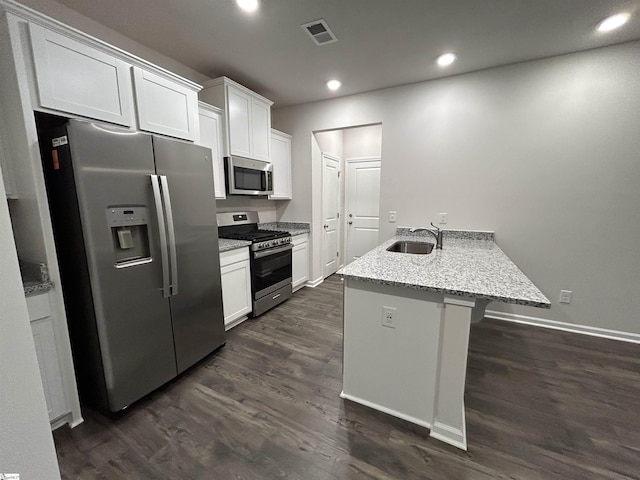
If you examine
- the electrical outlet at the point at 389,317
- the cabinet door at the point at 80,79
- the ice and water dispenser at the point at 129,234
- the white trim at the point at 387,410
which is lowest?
the white trim at the point at 387,410

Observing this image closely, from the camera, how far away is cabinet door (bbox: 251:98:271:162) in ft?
10.2

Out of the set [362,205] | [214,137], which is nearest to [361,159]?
[362,205]

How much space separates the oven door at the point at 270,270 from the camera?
2.89 m

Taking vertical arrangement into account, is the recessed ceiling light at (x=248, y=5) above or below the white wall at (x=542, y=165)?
above

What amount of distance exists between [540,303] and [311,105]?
3.57 m

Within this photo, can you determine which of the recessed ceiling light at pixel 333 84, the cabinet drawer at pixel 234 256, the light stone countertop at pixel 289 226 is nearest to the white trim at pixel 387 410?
the cabinet drawer at pixel 234 256

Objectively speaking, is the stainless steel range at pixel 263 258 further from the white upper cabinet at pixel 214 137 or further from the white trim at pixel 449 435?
the white trim at pixel 449 435

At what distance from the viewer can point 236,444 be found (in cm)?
145

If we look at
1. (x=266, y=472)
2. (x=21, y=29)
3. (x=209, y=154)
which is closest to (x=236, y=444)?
(x=266, y=472)

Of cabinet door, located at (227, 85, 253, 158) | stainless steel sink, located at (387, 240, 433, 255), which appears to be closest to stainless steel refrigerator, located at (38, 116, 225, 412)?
cabinet door, located at (227, 85, 253, 158)

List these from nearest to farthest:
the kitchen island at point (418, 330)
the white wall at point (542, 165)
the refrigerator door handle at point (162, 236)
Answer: the kitchen island at point (418, 330)
the refrigerator door handle at point (162, 236)
the white wall at point (542, 165)

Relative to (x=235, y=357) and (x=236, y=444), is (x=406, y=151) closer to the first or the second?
(x=235, y=357)

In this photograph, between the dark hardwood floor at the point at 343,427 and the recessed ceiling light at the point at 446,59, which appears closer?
the dark hardwood floor at the point at 343,427

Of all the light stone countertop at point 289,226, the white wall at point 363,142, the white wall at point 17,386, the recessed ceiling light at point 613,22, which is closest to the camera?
the white wall at point 17,386
